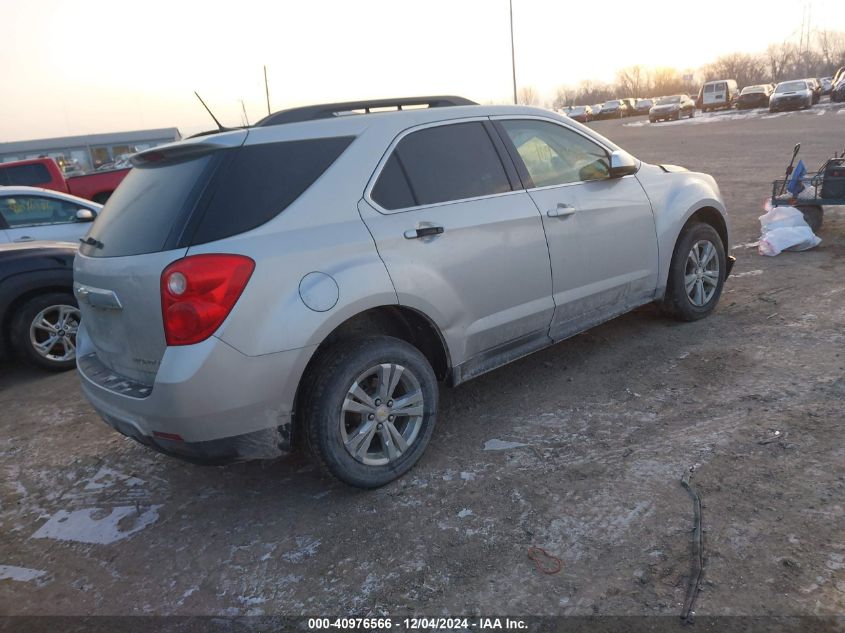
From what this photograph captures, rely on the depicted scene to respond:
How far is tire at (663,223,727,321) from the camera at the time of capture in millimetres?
4926

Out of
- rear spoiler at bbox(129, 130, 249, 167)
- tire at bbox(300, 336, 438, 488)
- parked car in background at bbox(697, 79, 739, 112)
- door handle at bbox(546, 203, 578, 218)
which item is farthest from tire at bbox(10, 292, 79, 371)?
parked car in background at bbox(697, 79, 739, 112)

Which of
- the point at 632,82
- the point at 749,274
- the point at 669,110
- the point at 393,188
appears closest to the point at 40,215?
the point at 393,188

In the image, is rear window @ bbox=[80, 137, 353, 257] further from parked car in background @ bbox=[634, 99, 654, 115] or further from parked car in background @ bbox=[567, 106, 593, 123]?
parked car in background @ bbox=[634, 99, 654, 115]

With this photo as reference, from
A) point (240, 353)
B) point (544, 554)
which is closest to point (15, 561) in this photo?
point (240, 353)

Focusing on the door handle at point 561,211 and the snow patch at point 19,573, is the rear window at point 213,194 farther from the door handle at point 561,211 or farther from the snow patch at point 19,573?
the snow patch at point 19,573

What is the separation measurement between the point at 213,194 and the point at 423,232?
40.7 inches

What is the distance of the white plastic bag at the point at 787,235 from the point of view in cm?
696

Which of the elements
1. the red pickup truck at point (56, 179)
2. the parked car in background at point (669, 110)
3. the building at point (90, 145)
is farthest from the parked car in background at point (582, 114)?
the red pickup truck at point (56, 179)

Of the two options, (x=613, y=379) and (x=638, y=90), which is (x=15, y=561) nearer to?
(x=613, y=379)

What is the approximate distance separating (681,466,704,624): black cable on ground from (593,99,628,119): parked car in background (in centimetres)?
6330

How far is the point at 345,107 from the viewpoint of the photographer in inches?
146

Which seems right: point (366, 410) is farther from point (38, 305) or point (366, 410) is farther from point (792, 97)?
point (792, 97)

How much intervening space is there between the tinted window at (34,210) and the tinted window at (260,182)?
19.3 feet

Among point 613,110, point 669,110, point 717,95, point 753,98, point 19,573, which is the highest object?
point 613,110
